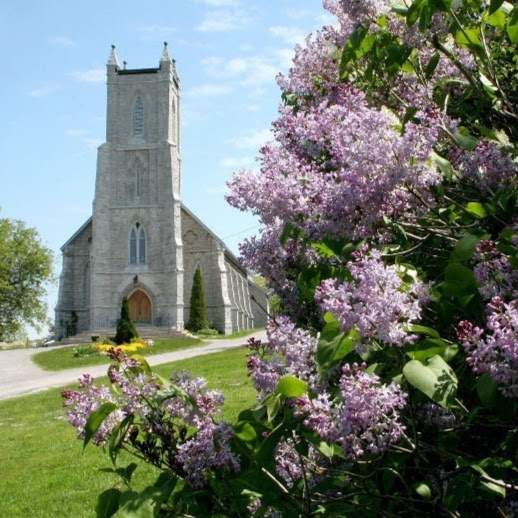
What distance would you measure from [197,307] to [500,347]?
48.6 metres

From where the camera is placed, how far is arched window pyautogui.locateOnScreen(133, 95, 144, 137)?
51.3 metres

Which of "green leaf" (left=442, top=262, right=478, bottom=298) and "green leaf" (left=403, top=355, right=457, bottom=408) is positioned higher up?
"green leaf" (left=442, top=262, right=478, bottom=298)

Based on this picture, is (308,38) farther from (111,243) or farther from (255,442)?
(111,243)

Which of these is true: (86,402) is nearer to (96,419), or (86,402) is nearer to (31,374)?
(96,419)

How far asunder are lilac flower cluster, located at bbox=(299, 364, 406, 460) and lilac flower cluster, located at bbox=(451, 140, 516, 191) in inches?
44.6

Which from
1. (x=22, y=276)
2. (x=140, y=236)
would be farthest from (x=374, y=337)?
(x=22, y=276)

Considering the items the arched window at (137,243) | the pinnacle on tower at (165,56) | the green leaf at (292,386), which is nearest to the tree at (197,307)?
the arched window at (137,243)

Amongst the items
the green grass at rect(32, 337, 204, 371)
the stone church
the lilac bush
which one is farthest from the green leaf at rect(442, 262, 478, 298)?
the stone church

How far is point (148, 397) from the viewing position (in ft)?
8.68

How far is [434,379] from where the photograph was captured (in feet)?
6.07

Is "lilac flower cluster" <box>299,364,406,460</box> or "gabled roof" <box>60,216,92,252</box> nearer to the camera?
"lilac flower cluster" <box>299,364,406,460</box>

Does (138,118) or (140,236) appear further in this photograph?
(138,118)

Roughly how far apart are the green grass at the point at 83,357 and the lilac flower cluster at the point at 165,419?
3016 centimetres

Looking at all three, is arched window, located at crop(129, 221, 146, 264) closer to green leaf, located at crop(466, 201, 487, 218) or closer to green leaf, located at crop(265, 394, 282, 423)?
green leaf, located at crop(466, 201, 487, 218)
